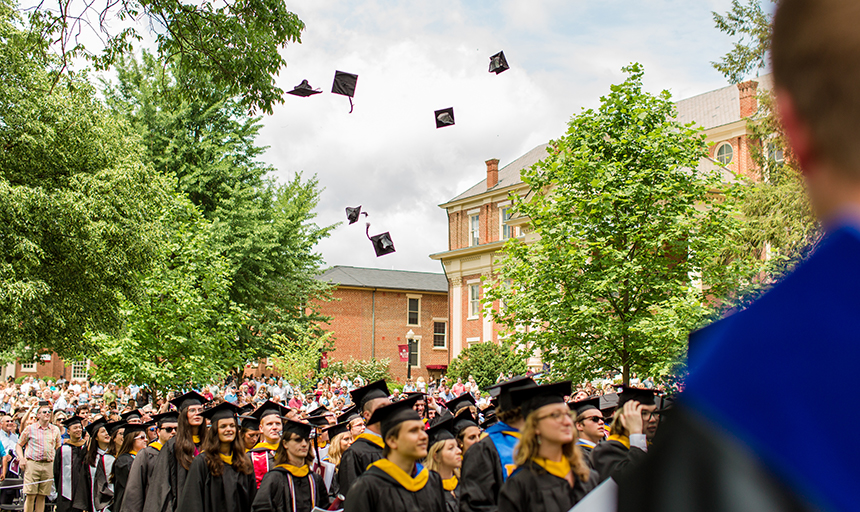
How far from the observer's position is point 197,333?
24359mm

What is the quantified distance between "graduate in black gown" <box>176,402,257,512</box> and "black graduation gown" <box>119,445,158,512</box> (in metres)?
1.46

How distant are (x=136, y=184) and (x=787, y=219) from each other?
Result: 17.2 metres

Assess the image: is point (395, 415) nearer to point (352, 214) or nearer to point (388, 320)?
point (352, 214)

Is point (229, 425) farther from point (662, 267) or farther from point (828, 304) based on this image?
point (662, 267)

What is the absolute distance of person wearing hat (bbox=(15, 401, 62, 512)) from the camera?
13.7 meters

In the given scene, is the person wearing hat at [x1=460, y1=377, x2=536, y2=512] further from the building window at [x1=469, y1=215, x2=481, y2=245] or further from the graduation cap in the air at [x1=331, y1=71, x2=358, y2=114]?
the building window at [x1=469, y1=215, x2=481, y2=245]

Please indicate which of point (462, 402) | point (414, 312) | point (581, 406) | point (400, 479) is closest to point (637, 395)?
point (581, 406)

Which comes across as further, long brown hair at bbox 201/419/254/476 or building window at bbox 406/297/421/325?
building window at bbox 406/297/421/325

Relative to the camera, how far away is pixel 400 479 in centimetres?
568

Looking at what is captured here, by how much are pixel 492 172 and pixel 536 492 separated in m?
49.5

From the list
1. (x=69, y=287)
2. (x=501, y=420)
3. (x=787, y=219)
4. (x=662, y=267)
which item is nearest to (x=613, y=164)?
(x=662, y=267)

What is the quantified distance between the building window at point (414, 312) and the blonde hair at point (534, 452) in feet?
197

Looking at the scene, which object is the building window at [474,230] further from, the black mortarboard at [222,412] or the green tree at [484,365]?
the black mortarboard at [222,412]

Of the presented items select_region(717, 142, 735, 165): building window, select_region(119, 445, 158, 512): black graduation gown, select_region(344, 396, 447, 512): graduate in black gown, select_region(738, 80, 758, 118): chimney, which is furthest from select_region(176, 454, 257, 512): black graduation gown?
select_region(717, 142, 735, 165): building window
